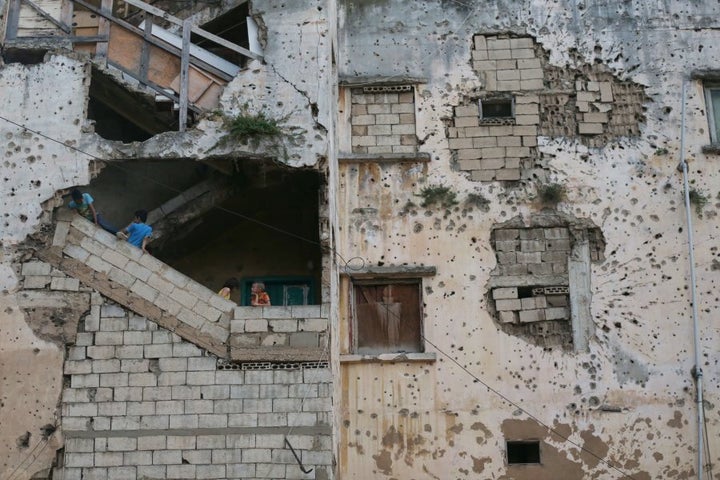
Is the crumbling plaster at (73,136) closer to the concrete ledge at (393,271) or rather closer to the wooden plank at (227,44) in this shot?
the wooden plank at (227,44)

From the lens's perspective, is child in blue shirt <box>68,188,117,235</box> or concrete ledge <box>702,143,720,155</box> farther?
concrete ledge <box>702,143,720,155</box>

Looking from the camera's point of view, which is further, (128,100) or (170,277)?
(128,100)

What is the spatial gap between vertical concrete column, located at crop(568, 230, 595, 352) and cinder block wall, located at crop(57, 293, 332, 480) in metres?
4.02

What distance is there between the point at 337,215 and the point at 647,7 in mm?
6061

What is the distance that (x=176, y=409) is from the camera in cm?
1103

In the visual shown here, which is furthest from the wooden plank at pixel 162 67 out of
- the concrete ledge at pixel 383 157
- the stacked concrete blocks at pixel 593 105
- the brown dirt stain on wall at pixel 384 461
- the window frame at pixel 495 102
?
the stacked concrete blocks at pixel 593 105

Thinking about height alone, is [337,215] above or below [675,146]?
below

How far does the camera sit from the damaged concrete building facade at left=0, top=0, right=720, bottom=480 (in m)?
11.1

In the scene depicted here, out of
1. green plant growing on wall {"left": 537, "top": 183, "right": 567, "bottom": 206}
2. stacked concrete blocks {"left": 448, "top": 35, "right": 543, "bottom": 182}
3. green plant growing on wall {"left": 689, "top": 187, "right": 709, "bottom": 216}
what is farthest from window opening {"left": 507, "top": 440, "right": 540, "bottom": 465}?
green plant growing on wall {"left": 689, "top": 187, "right": 709, "bottom": 216}

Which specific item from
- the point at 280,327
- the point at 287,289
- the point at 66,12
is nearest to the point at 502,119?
the point at 287,289

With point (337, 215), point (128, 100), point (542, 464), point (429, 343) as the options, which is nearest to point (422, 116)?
point (337, 215)

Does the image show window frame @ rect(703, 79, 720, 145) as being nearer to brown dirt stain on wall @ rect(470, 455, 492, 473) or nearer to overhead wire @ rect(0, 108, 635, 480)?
overhead wire @ rect(0, 108, 635, 480)

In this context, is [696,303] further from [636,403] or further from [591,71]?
[591,71]

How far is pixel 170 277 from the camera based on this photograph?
11.5 meters
